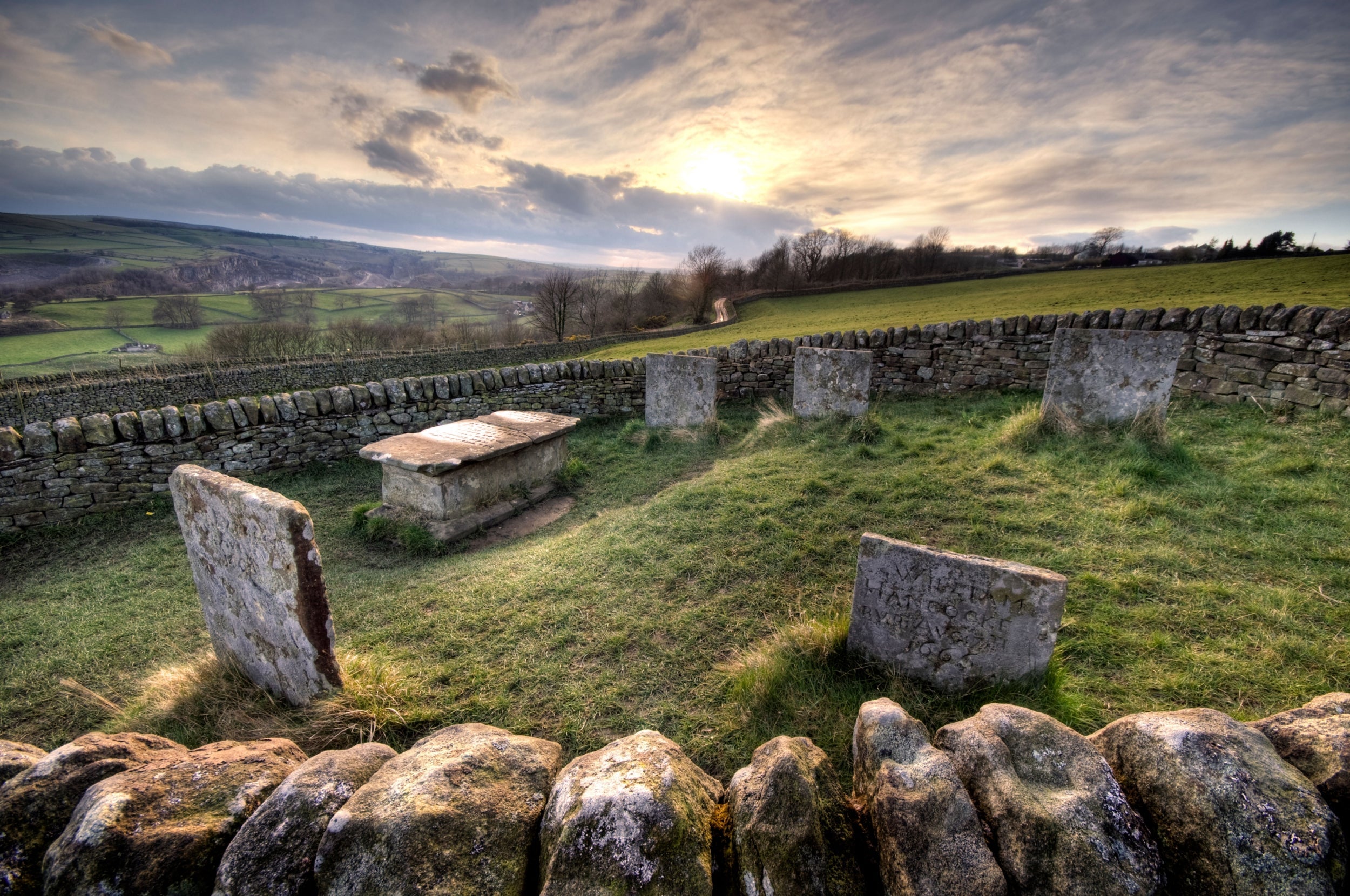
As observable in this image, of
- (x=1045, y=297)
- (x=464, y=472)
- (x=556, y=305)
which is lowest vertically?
(x=464, y=472)

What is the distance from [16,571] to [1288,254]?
148 ft

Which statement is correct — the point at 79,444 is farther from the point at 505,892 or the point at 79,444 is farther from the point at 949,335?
the point at 949,335

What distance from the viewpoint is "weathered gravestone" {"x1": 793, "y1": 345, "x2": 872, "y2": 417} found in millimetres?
8016

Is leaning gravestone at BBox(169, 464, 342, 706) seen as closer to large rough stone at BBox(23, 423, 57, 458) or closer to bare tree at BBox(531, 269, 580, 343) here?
→ large rough stone at BBox(23, 423, 57, 458)

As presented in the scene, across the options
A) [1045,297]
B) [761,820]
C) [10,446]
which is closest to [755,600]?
[761,820]

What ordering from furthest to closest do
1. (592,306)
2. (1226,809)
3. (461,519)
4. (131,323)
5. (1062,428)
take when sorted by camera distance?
(592,306)
(131,323)
(461,519)
(1062,428)
(1226,809)

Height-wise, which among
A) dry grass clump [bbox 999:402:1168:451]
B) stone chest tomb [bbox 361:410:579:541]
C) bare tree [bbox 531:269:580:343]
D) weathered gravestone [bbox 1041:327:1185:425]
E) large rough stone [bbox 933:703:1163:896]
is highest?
bare tree [bbox 531:269:580:343]

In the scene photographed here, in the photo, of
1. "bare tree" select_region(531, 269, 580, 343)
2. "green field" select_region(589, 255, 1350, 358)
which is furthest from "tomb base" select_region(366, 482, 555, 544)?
"bare tree" select_region(531, 269, 580, 343)

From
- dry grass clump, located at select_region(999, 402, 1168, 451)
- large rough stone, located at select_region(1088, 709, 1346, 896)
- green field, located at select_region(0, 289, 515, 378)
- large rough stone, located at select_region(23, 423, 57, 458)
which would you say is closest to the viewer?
large rough stone, located at select_region(1088, 709, 1346, 896)

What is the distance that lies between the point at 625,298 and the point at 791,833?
45047 millimetres

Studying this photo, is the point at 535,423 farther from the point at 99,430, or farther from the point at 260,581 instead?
the point at 99,430

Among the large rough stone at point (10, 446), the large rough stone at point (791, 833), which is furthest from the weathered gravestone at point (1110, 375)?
the large rough stone at point (10, 446)

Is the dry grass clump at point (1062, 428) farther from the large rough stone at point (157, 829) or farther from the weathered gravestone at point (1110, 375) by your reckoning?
the large rough stone at point (157, 829)

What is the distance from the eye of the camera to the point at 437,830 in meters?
1.61
